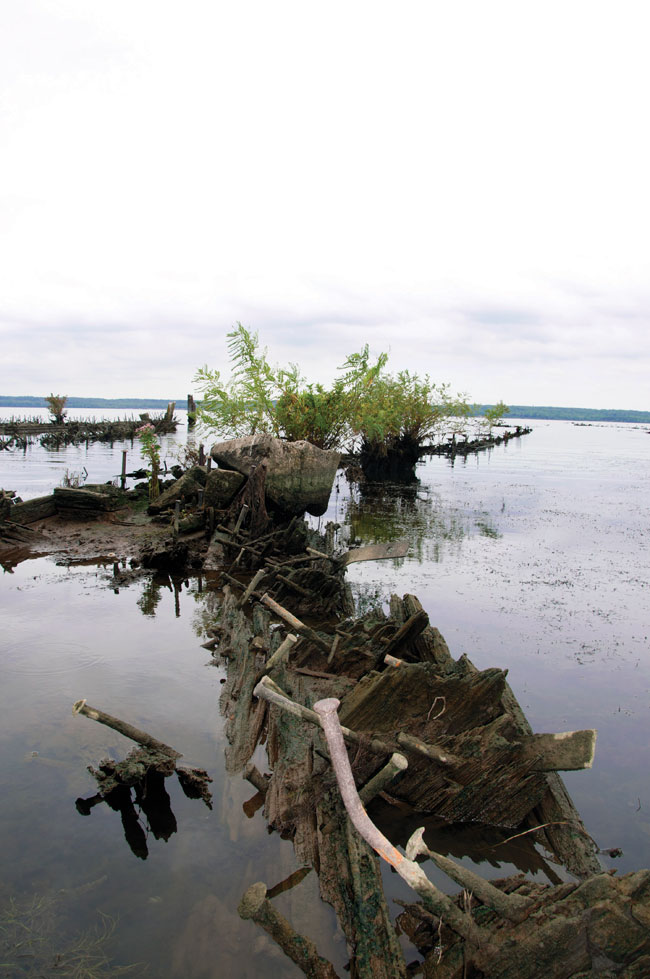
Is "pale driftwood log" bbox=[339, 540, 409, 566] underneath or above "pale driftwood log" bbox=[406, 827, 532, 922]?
above

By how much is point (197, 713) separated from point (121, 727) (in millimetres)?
1826

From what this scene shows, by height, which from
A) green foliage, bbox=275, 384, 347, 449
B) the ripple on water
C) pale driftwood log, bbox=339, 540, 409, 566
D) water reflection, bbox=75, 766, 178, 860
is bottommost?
water reflection, bbox=75, 766, 178, 860

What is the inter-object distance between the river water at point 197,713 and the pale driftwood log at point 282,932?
32cm

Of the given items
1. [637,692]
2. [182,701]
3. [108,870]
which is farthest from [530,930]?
[637,692]

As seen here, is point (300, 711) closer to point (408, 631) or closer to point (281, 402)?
point (408, 631)

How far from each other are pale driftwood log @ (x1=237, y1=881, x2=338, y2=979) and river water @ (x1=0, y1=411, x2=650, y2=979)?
0.32 metres

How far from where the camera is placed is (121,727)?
212 inches

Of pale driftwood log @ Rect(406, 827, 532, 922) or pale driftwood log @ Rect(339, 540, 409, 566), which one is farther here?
pale driftwood log @ Rect(339, 540, 409, 566)

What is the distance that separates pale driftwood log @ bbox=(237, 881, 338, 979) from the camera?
331cm

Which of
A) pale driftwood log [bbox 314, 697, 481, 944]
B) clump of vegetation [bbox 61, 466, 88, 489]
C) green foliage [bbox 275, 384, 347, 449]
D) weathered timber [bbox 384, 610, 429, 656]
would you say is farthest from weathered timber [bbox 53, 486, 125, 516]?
pale driftwood log [bbox 314, 697, 481, 944]

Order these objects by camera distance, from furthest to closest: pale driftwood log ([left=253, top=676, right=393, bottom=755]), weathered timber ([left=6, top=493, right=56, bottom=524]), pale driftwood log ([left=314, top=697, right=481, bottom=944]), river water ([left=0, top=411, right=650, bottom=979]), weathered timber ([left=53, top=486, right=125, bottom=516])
Answer: 1. weathered timber ([left=53, top=486, right=125, bottom=516])
2. weathered timber ([left=6, top=493, right=56, bottom=524])
3. pale driftwood log ([left=253, top=676, right=393, bottom=755])
4. river water ([left=0, top=411, right=650, bottom=979])
5. pale driftwood log ([left=314, top=697, right=481, bottom=944])

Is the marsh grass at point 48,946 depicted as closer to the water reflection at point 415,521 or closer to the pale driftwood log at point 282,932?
the pale driftwood log at point 282,932

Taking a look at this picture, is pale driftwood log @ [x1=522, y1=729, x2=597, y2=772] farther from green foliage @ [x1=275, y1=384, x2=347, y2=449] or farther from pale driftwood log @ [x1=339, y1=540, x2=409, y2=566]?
green foliage @ [x1=275, y1=384, x2=347, y2=449]

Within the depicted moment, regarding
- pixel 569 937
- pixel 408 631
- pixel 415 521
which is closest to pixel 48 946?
Result: pixel 569 937
